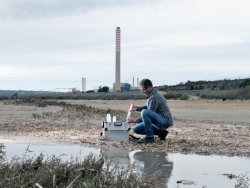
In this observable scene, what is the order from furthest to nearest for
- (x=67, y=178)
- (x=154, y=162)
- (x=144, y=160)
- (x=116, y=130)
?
(x=116, y=130), (x=144, y=160), (x=154, y=162), (x=67, y=178)

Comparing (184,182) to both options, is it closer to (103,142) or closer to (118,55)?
(103,142)

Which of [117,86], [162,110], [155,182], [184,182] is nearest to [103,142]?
[162,110]

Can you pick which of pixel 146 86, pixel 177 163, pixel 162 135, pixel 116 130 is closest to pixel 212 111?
pixel 162 135

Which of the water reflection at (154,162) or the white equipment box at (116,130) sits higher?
the white equipment box at (116,130)

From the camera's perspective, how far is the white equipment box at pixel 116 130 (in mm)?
8938

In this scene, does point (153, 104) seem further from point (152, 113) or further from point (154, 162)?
point (154, 162)

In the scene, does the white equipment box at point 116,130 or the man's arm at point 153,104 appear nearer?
the man's arm at point 153,104

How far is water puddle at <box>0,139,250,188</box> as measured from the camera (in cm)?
529

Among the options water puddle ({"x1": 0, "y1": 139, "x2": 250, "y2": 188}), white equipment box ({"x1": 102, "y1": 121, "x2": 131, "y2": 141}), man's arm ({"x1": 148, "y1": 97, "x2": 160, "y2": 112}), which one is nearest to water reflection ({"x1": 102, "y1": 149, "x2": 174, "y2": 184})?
water puddle ({"x1": 0, "y1": 139, "x2": 250, "y2": 188})

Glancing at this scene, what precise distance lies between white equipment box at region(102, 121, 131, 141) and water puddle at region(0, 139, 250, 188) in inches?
35.2

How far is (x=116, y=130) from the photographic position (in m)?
8.98

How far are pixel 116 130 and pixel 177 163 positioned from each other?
271 centimetres

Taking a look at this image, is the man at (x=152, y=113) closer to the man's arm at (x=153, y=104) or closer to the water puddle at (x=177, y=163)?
the man's arm at (x=153, y=104)

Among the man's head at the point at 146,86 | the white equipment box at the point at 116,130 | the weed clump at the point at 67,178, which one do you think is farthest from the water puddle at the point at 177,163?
the man's head at the point at 146,86
